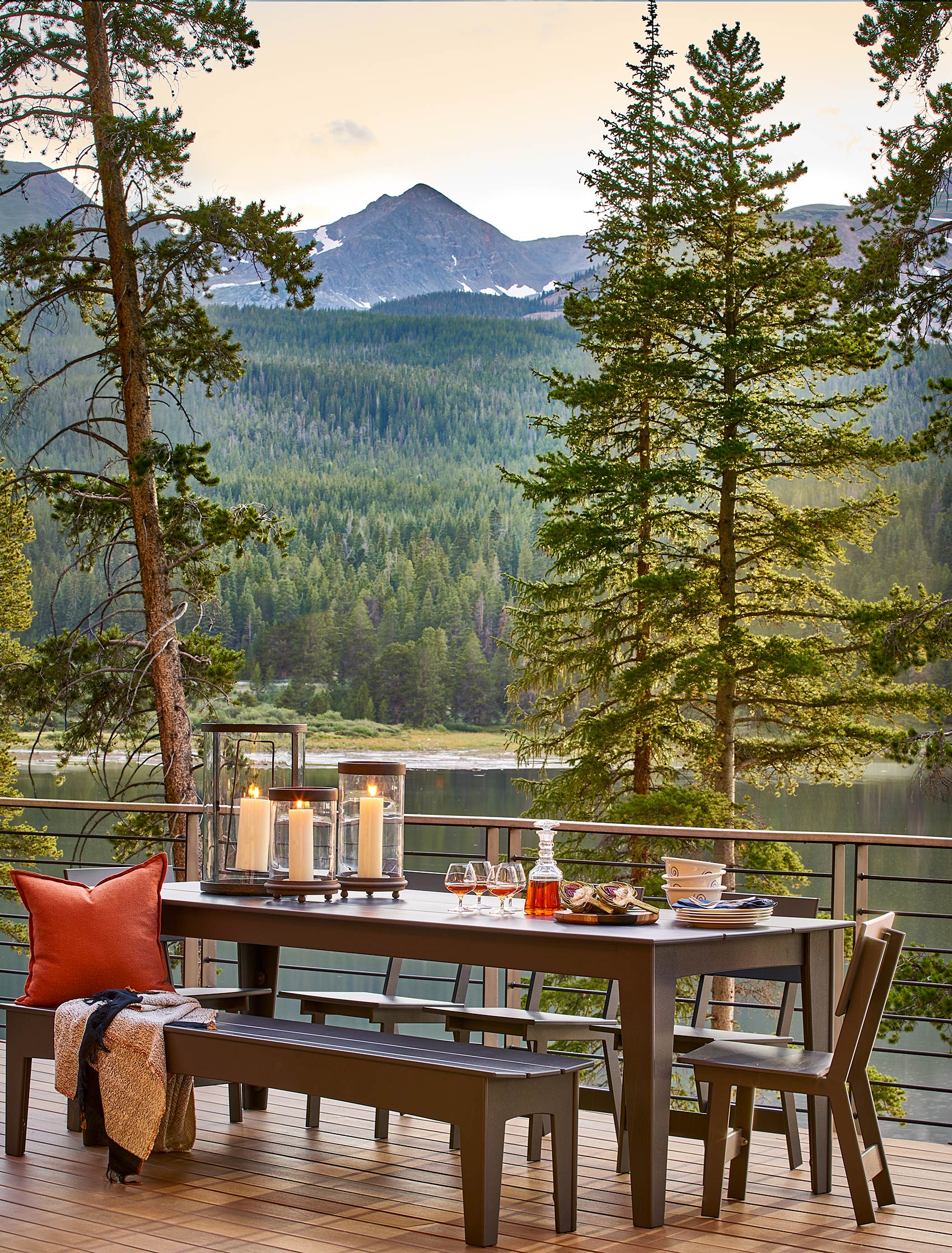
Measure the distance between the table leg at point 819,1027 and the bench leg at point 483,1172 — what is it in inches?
34.1

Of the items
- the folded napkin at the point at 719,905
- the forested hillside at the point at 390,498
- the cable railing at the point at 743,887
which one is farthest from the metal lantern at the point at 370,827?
the forested hillside at the point at 390,498

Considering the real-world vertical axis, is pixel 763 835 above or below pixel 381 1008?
above

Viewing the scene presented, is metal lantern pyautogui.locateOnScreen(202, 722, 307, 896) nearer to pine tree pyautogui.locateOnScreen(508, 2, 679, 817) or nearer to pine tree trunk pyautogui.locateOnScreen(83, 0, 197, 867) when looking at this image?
pine tree trunk pyautogui.locateOnScreen(83, 0, 197, 867)

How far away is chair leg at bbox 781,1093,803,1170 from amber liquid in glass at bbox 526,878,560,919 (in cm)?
82

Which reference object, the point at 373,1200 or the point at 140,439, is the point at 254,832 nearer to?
the point at 373,1200

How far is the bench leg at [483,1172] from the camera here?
106 inches

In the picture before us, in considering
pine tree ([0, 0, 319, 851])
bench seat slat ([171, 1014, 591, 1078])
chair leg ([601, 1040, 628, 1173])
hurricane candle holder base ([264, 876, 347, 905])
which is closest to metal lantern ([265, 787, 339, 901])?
hurricane candle holder base ([264, 876, 347, 905])

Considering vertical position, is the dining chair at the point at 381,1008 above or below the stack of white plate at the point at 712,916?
below

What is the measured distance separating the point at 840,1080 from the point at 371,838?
1332 mm

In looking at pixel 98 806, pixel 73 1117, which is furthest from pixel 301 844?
pixel 98 806

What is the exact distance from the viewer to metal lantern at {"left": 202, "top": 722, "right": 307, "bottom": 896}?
3615 millimetres

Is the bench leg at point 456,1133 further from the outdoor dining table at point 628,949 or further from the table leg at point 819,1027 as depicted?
the table leg at point 819,1027

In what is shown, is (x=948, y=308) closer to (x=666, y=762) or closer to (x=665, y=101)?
(x=666, y=762)

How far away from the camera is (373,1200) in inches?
124
